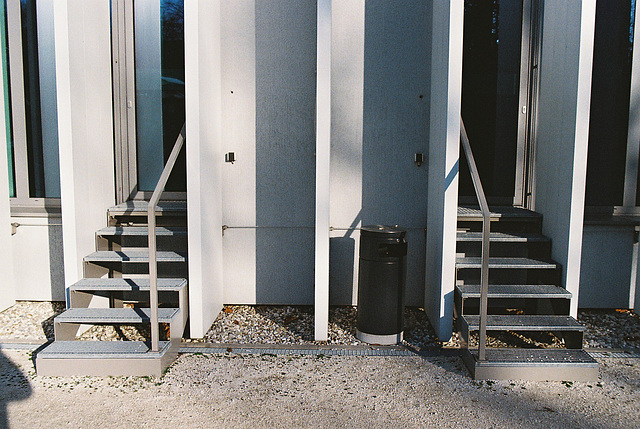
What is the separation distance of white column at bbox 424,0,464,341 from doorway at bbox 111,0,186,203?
2.29 meters

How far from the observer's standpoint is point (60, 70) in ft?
11.4

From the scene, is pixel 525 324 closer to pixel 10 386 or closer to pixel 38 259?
pixel 10 386

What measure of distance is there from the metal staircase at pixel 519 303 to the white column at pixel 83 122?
2.88 meters

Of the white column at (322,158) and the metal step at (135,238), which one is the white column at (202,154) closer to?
the metal step at (135,238)

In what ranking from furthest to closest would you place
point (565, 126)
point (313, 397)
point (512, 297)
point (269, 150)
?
point (269, 150)
point (565, 126)
point (512, 297)
point (313, 397)

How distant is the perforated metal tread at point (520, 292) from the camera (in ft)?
11.4

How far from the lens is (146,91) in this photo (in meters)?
4.47

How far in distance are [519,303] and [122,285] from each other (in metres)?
3.43

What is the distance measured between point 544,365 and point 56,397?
2944 mm

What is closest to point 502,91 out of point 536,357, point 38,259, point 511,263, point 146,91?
point 511,263

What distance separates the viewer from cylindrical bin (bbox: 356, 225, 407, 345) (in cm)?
361

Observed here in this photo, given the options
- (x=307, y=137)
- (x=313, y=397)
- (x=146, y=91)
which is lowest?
(x=313, y=397)

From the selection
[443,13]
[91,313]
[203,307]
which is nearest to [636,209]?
[443,13]

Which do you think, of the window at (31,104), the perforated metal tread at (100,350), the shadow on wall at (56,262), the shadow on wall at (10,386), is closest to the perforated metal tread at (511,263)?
the perforated metal tread at (100,350)
